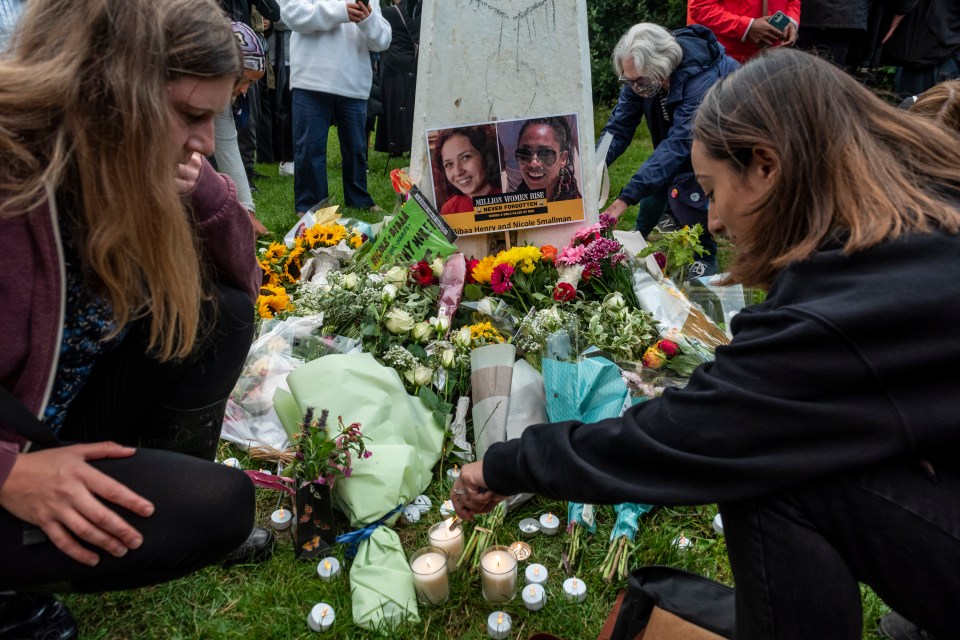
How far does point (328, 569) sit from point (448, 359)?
0.96m

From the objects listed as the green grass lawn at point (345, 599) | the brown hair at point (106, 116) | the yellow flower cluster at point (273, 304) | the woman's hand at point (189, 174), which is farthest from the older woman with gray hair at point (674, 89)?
the brown hair at point (106, 116)

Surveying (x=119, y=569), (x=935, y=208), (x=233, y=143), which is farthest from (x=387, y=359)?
(x=233, y=143)

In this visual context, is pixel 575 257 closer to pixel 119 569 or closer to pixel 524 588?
pixel 524 588

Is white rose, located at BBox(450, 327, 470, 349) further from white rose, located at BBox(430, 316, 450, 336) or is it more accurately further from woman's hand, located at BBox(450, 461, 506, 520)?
woman's hand, located at BBox(450, 461, 506, 520)

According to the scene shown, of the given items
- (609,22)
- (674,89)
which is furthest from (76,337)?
(609,22)

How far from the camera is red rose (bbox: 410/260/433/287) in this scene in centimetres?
313

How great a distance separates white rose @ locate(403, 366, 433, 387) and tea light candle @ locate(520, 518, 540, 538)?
69cm

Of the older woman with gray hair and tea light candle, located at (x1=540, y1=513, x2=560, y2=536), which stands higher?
the older woman with gray hair

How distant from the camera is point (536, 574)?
1822 millimetres

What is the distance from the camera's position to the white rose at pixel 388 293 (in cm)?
292

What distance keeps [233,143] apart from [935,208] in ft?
13.0

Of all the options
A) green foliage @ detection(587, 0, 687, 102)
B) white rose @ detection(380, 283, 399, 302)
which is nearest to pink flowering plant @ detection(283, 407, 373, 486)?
white rose @ detection(380, 283, 399, 302)

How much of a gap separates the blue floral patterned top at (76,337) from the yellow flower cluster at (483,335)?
144 cm

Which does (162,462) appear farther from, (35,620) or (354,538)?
(354,538)
